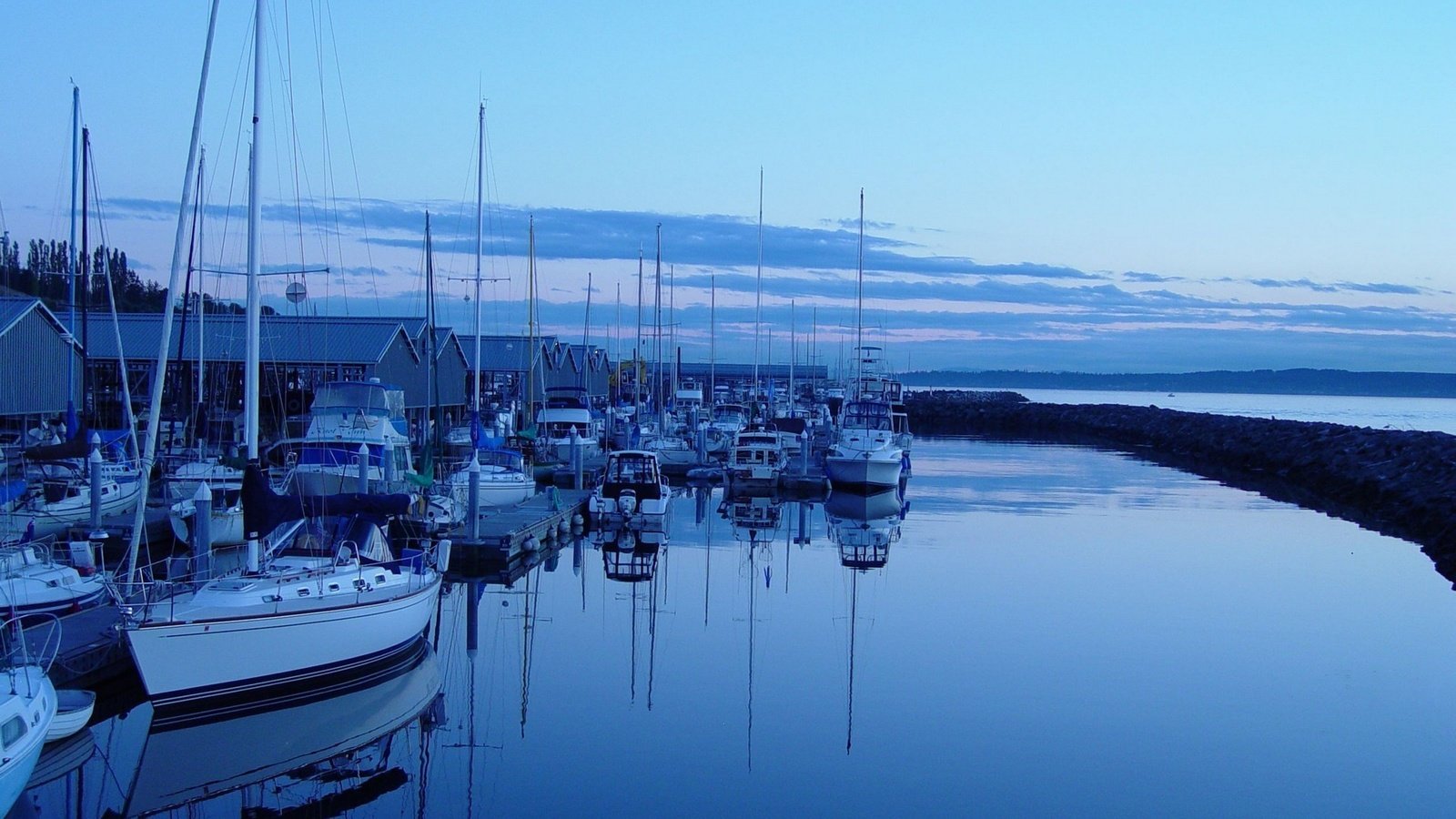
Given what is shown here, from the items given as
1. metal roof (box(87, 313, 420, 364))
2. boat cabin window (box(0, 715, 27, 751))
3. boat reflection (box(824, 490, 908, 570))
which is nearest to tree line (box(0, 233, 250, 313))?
metal roof (box(87, 313, 420, 364))

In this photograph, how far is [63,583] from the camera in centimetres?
1513

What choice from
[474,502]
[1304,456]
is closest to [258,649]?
[474,502]

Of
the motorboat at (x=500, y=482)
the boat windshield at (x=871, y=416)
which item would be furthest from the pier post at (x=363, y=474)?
the boat windshield at (x=871, y=416)

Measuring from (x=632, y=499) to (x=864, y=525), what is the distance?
6175 millimetres

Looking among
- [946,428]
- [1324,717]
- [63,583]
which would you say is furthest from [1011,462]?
[63,583]

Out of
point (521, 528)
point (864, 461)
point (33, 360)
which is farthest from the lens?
point (864, 461)

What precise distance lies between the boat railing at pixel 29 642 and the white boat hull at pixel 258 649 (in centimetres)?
88

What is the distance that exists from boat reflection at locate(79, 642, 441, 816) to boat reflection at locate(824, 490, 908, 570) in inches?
519

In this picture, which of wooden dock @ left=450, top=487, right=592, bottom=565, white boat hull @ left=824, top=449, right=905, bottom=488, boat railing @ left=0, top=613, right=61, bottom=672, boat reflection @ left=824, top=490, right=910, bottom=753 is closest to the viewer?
boat railing @ left=0, top=613, right=61, bottom=672

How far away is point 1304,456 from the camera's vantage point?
5362 centimetres

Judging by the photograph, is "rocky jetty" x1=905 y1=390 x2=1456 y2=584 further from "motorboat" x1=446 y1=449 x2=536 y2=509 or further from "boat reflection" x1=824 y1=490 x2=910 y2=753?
"motorboat" x1=446 y1=449 x2=536 y2=509

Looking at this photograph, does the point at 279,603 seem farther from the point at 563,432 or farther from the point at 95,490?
the point at 563,432

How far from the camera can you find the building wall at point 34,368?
3147 centimetres

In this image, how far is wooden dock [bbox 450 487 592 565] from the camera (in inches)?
907
